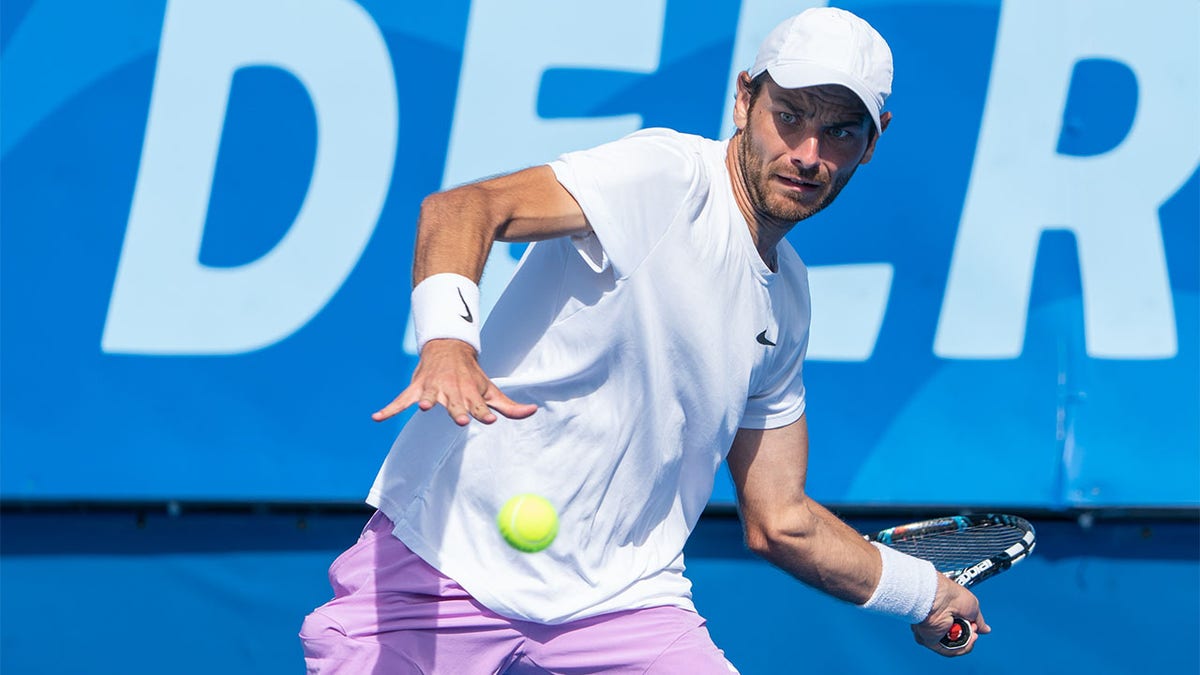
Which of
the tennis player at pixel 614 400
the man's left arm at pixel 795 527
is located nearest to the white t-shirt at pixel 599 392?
the tennis player at pixel 614 400

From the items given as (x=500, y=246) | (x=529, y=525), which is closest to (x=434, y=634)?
(x=529, y=525)

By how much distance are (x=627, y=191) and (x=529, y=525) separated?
1.77ft

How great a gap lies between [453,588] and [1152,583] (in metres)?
2.39

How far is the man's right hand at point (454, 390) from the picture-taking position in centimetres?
177

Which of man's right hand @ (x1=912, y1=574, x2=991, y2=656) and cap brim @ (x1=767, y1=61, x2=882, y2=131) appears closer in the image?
cap brim @ (x1=767, y1=61, x2=882, y2=131)

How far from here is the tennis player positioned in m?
2.36

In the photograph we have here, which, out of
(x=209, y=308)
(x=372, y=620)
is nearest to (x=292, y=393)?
(x=209, y=308)

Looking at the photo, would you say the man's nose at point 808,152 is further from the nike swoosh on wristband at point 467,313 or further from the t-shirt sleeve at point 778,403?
the nike swoosh on wristband at point 467,313

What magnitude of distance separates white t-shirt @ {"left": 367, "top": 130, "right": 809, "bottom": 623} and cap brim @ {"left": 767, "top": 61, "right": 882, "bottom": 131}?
7.3 inches

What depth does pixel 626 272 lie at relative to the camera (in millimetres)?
2303

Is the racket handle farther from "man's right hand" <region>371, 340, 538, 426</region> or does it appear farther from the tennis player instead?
"man's right hand" <region>371, 340, 538, 426</region>

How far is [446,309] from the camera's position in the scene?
1.95 m

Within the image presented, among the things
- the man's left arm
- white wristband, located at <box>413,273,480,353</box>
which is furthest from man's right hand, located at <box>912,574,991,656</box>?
white wristband, located at <box>413,273,480,353</box>

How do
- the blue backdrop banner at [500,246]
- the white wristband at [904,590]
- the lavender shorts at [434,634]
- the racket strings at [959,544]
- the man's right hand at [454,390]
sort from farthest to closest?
the blue backdrop banner at [500,246]
the racket strings at [959,544]
the white wristband at [904,590]
the lavender shorts at [434,634]
the man's right hand at [454,390]
